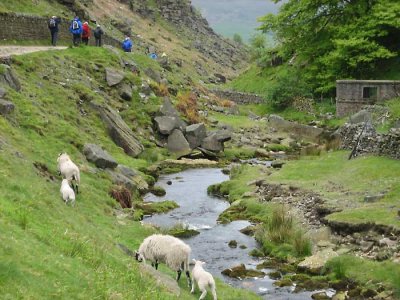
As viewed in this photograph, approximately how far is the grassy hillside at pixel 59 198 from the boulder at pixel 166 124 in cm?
97

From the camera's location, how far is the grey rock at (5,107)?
1243 inches

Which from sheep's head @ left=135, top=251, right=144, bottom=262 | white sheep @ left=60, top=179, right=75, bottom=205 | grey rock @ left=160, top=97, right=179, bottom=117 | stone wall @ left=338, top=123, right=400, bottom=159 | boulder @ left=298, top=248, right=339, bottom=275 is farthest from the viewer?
grey rock @ left=160, top=97, right=179, bottom=117

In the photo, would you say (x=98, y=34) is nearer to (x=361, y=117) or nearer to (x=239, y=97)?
(x=361, y=117)

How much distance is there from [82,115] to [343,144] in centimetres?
2044

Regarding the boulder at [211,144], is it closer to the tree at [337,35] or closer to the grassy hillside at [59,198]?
the grassy hillside at [59,198]

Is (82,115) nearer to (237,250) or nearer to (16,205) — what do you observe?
(237,250)

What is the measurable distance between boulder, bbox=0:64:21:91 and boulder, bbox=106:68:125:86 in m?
15.9

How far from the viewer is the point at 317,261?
25.5 metres

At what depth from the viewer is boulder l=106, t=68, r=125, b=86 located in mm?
54094

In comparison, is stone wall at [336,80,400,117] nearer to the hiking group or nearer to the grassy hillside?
the grassy hillside

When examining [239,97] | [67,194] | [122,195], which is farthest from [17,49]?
[239,97]

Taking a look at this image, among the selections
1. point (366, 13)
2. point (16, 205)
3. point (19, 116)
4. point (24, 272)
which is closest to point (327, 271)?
point (16, 205)

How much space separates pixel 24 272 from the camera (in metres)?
13.0

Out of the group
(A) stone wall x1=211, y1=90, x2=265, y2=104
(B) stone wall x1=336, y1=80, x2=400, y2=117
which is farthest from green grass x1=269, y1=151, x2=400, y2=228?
(A) stone wall x1=211, y1=90, x2=265, y2=104
